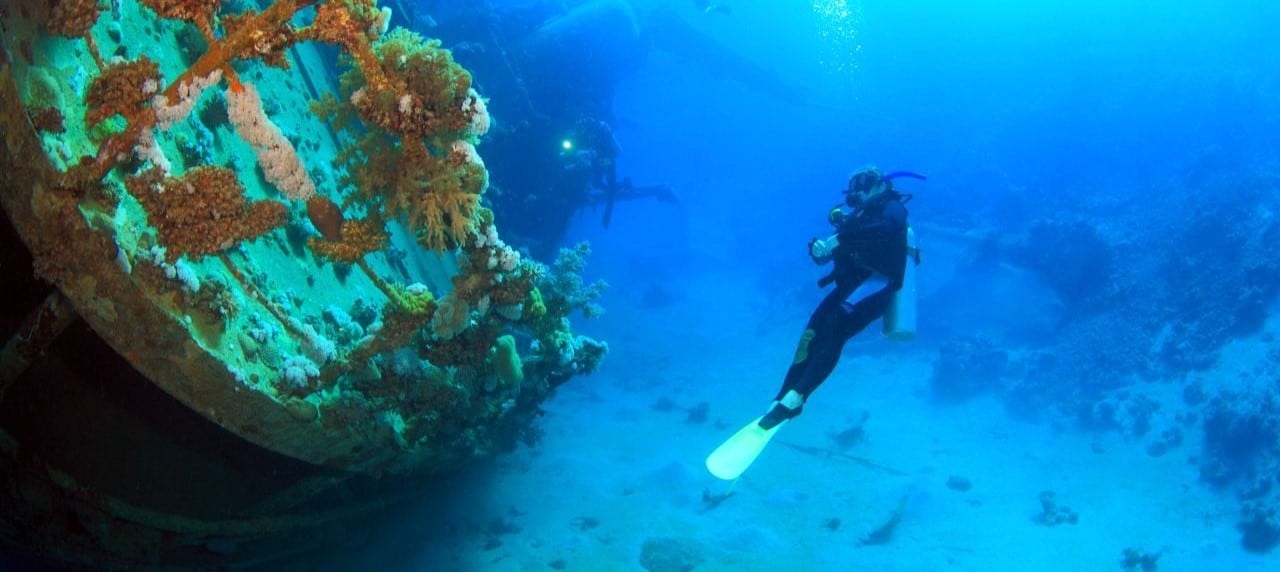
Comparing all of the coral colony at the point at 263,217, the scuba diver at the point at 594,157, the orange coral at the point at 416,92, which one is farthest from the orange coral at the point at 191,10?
the scuba diver at the point at 594,157

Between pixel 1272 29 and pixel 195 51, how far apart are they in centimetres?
7076

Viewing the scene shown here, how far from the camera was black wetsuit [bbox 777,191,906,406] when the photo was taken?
6.16 m

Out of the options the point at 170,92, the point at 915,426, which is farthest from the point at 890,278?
the point at 915,426

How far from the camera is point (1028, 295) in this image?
22.3 meters

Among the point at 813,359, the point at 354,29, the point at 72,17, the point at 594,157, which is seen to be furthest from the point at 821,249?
the point at 594,157

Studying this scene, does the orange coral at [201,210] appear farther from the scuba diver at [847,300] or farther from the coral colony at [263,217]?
the scuba diver at [847,300]

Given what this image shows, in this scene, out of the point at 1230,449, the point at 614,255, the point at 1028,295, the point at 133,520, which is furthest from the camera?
the point at 614,255

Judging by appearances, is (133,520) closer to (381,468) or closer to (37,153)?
(381,468)

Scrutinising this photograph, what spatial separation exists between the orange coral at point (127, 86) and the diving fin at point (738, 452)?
4.67 metres

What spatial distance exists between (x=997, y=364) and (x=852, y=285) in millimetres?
14849

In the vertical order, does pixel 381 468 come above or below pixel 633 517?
below

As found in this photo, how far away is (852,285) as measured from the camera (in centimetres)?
666

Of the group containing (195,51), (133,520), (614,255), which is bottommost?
(133,520)

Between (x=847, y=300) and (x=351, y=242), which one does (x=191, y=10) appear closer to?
(x=351, y=242)
